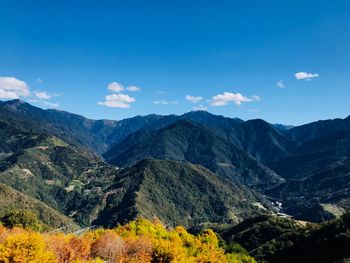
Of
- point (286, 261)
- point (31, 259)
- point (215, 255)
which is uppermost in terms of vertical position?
point (31, 259)

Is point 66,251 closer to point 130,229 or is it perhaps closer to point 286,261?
point 130,229

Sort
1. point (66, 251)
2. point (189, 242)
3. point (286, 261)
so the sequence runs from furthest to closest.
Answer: point (286, 261) → point (189, 242) → point (66, 251)

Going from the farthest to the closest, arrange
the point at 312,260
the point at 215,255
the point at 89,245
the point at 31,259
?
the point at 312,260
the point at 215,255
the point at 89,245
the point at 31,259

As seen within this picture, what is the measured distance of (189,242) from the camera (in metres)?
161

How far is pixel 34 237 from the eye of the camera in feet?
319

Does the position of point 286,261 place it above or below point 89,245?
below

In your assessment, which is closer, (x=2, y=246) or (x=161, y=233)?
(x=2, y=246)

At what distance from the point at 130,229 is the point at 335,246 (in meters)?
82.7

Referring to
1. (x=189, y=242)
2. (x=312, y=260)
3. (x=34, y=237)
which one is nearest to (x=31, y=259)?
(x=34, y=237)

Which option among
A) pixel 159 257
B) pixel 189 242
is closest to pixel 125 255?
pixel 159 257

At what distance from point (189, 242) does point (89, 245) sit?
157 ft

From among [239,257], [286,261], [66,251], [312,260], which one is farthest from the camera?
[286,261]

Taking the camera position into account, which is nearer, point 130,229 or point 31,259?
point 31,259

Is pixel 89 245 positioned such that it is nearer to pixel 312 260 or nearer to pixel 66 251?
pixel 66 251
